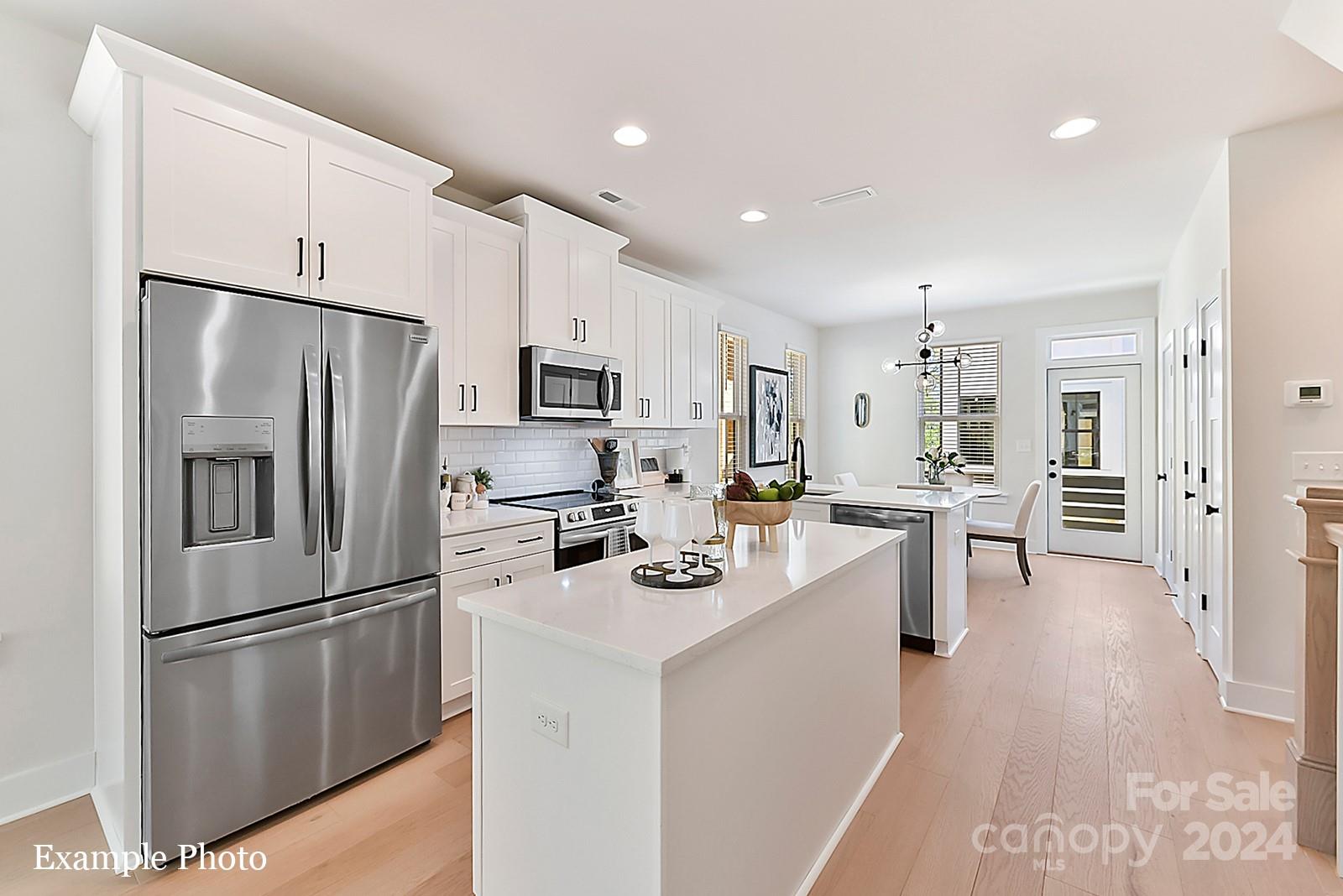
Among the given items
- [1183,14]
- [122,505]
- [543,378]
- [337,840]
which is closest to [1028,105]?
[1183,14]

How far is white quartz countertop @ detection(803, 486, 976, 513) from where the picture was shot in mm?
3652

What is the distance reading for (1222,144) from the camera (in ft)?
9.46

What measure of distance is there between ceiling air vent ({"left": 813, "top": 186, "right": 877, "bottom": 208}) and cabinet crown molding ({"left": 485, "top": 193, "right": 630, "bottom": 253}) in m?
1.26

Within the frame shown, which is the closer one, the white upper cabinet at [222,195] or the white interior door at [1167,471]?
the white upper cabinet at [222,195]

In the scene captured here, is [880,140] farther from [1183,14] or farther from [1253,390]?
[1253,390]

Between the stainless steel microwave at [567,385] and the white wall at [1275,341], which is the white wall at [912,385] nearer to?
the white wall at [1275,341]

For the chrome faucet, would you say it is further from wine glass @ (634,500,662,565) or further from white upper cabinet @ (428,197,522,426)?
white upper cabinet @ (428,197,522,426)

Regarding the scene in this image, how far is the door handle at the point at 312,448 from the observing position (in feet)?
6.89

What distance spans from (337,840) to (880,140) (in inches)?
137

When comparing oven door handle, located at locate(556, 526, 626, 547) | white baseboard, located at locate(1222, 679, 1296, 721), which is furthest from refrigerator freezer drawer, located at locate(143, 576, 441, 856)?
white baseboard, located at locate(1222, 679, 1296, 721)

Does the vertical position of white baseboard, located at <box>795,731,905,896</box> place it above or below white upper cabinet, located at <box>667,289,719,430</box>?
below

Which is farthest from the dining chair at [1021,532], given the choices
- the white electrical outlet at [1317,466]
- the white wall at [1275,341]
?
the white electrical outlet at [1317,466]

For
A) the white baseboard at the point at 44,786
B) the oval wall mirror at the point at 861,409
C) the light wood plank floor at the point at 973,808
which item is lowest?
the light wood plank floor at the point at 973,808

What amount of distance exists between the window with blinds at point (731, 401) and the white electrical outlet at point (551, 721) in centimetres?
435
